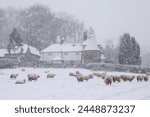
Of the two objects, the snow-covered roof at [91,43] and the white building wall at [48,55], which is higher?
the snow-covered roof at [91,43]

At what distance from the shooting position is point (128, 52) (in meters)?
46.1

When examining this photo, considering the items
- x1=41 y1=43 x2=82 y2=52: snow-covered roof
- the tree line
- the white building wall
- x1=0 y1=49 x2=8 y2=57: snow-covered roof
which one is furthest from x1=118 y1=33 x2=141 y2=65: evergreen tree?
x1=0 y1=49 x2=8 y2=57: snow-covered roof

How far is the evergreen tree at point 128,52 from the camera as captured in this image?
46.0 metres

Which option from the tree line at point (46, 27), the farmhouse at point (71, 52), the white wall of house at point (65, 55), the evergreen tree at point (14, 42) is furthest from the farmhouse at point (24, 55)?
the white wall of house at point (65, 55)

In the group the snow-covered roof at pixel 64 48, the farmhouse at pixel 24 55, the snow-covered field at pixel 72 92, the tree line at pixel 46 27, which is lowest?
the snow-covered field at pixel 72 92

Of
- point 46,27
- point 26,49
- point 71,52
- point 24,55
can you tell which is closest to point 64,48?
point 71,52

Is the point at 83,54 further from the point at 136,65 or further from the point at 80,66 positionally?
the point at 136,65

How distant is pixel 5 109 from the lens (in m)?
10.9

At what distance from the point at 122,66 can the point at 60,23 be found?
83.1 ft

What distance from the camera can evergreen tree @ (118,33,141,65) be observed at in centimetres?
4597

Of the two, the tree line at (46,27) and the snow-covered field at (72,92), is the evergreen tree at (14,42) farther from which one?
the snow-covered field at (72,92)

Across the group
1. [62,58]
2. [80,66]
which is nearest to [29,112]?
[80,66]

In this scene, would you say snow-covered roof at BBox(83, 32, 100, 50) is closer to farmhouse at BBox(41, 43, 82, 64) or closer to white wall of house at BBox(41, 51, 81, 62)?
farmhouse at BBox(41, 43, 82, 64)

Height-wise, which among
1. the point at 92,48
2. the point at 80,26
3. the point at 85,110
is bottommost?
the point at 85,110
